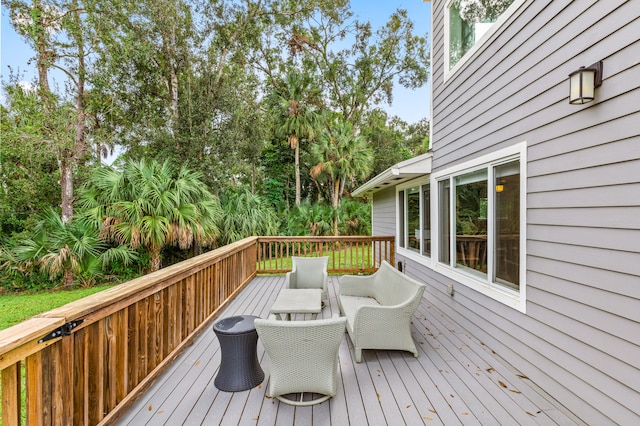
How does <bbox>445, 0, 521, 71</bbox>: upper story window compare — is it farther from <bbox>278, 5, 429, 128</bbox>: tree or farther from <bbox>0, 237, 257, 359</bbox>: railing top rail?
<bbox>278, 5, 429, 128</bbox>: tree

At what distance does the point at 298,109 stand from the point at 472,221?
1326cm

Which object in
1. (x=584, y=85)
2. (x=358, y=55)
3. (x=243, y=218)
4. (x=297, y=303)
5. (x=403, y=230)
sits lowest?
(x=297, y=303)

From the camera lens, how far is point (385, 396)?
2471mm

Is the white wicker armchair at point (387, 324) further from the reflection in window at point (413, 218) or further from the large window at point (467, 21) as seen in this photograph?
the large window at point (467, 21)

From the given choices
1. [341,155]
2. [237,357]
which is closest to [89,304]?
[237,357]

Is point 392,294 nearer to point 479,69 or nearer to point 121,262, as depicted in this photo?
point 479,69

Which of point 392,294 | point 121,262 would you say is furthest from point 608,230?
point 121,262

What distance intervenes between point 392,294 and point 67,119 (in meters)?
10.3

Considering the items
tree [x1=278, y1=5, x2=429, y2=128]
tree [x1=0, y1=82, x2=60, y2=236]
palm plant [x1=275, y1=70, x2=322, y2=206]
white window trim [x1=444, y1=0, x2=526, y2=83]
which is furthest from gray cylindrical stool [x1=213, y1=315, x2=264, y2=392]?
tree [x1=278, y1=5, x2=429, y2=128]

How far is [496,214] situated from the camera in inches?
128

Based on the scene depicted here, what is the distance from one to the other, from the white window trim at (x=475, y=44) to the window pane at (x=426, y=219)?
5.51 feet

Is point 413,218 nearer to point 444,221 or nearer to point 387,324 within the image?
point 444,221

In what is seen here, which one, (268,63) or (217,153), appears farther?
(268,63)

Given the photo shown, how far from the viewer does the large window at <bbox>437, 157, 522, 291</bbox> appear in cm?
299
